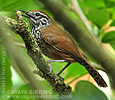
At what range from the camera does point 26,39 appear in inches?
24.8

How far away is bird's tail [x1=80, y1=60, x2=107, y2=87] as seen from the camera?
0.98m

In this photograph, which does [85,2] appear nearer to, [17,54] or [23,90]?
[23,90]

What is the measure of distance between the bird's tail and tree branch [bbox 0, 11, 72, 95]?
148mm

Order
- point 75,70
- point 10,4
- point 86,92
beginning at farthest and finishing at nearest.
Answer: point 75,70
point 10,4
point 86,92

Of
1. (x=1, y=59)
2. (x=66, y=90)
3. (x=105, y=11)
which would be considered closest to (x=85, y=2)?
(x=105, y=11)

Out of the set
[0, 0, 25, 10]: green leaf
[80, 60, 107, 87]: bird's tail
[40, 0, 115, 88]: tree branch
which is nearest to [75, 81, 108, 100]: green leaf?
[40, 0, 115, 88]: tree branch

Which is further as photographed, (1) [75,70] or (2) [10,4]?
(1) [75,70]

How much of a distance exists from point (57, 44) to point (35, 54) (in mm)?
434

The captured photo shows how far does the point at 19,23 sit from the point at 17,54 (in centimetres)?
15

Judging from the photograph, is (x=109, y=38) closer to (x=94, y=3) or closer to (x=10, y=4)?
(x=94, y=3)

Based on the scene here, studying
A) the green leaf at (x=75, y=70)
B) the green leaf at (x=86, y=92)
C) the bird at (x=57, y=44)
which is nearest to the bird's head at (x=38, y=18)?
the bird at (x=57, y=44)

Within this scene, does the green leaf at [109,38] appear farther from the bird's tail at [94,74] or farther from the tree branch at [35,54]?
the tree branch at [35,54]

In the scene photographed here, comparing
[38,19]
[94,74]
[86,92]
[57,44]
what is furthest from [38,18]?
[86,92]

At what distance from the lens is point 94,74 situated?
1.01 m
